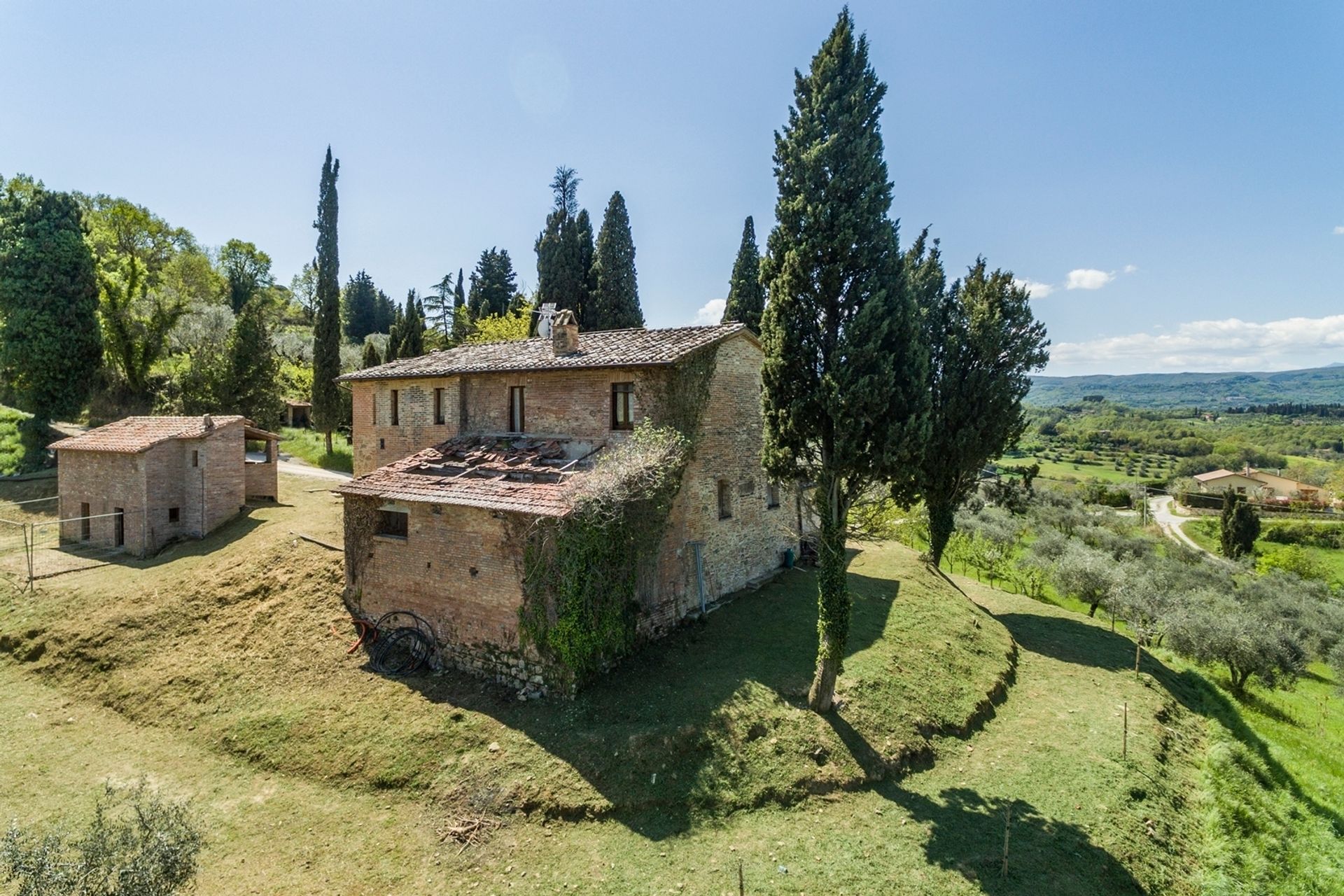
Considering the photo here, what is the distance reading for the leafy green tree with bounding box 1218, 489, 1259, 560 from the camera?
49.2 meters

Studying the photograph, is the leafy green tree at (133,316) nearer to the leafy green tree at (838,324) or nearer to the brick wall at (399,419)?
the brick wall at (399,419)

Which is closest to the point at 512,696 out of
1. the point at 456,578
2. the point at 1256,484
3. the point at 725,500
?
the point at 456,578

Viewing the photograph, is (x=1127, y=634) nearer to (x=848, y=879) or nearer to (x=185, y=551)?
(x=848, y=879)

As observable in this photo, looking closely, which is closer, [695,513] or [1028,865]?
[1028,865]

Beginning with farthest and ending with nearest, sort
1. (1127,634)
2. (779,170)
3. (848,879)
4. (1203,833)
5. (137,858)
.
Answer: (1127,634) < (779,170) < (1203,833) < (848,879) < (137,858)

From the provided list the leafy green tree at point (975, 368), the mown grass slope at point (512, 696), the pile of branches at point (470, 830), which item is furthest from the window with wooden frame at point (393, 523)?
the leafy green tree at point (975, 368)

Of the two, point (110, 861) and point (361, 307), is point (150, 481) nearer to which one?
point (110, 861)

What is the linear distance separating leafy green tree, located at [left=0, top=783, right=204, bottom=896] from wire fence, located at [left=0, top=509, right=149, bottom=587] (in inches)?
710

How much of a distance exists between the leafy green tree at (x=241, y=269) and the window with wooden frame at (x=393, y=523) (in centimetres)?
6616

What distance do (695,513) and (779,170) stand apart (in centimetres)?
879

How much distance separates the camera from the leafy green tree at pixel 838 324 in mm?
11633

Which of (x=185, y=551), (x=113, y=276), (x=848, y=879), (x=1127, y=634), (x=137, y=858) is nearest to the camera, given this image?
(x=137, y=858)

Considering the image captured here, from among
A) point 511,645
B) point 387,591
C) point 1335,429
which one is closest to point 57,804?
point 387,591

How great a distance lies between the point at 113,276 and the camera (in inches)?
1353
